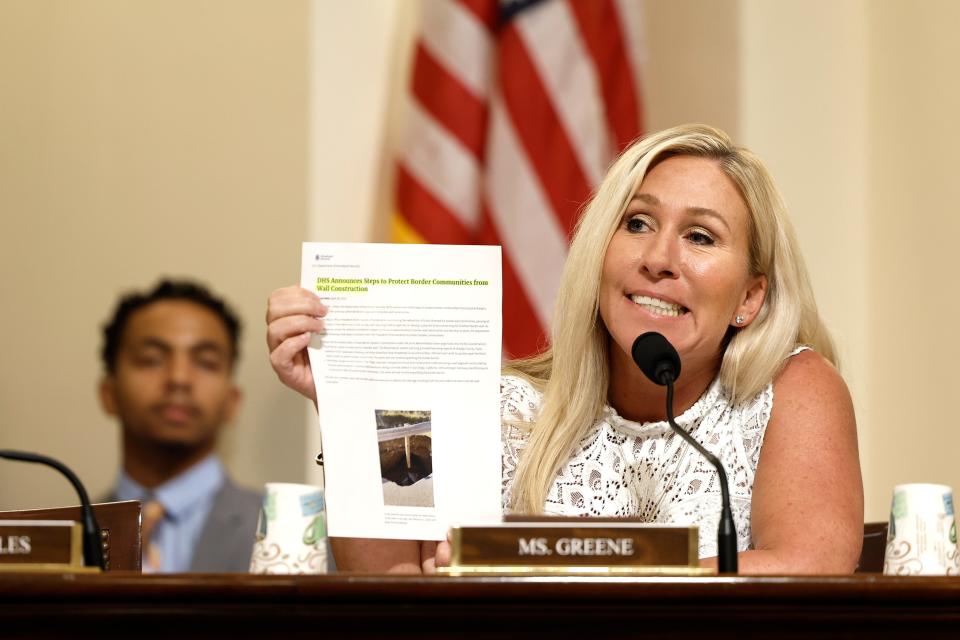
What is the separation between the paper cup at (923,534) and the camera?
1.44 meters

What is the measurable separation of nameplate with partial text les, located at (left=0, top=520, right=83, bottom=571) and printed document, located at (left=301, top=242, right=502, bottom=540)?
0.42m

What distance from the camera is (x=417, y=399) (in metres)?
1.68

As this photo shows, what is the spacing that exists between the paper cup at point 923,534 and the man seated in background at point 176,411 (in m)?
2.21

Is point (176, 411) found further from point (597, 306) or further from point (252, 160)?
point (597, 306)

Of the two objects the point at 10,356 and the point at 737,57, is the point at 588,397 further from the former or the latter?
the point at 10,356

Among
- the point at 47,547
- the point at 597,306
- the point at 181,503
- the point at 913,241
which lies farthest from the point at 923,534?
the point at 181,503

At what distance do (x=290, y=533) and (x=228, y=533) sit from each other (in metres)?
2.03

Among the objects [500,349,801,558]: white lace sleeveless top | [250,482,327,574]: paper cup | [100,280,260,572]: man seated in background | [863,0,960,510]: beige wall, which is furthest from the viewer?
[100,280,260,572]: man seated in background

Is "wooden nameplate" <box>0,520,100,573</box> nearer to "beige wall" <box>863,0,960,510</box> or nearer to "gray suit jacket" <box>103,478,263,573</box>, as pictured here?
"gray suit jacket" <box>103,478,263,573</box>

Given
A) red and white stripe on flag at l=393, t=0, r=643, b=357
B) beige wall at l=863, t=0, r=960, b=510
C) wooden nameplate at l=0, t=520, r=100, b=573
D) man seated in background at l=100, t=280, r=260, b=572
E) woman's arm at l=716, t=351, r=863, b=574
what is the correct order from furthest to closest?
red and white stripe on flag at l=393, t=0, r=643, b=357
man seated in background at l=100, t=280, r=260, b=572
beige wall at l=863, t=0, r=960, b=510
woman's arm at l=716, t=351, r=863, b=574
wooden nameplate at l=0, t=520, r=100, b=573

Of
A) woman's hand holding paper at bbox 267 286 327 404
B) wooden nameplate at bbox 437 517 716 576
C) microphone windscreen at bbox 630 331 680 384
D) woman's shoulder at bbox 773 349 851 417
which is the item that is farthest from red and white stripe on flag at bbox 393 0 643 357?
wooden nameplate at bbox 437 517 716 576

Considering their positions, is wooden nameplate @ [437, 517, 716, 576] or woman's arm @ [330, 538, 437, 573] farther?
woman's arm @ [330, 538, 437, 573]

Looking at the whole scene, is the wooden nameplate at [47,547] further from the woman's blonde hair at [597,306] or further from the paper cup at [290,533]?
the woman's blonde hair at [597,306]

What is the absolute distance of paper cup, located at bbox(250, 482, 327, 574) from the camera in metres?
1.43
